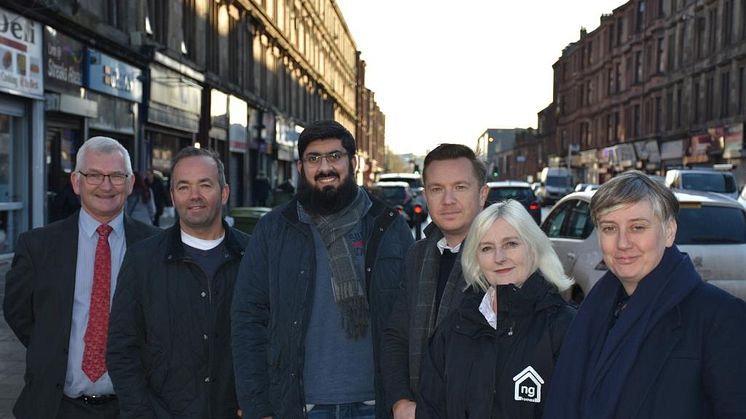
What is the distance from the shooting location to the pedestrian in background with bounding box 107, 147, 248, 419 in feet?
11.0

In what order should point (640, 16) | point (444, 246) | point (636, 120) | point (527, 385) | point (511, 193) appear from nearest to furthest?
point (527, 385), point (444, 246), point (511, 193), point (640, 16), point (636, 120)

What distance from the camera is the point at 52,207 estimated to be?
13.7 m

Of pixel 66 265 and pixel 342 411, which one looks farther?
pixel 66 265

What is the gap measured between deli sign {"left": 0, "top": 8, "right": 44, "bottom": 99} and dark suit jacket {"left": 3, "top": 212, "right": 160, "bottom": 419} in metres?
9.32

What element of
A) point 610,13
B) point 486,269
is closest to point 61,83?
point 486,269

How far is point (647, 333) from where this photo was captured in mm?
2252

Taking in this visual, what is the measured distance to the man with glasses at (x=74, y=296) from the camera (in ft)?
11.4

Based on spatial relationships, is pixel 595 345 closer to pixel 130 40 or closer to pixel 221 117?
pixel 130 40

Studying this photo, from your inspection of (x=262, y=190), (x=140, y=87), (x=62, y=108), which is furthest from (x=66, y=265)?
(x=262, y=190)

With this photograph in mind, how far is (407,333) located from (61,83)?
12575 millimetres

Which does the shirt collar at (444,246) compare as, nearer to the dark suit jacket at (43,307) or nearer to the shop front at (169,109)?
the dark suit jacket at (43,307)

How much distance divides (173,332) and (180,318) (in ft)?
0.24

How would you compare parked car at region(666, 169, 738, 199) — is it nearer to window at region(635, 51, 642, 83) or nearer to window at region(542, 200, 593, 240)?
window at region(542, 200, 593, 240)

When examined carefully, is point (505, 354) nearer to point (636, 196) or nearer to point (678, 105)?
point (636, 196)
